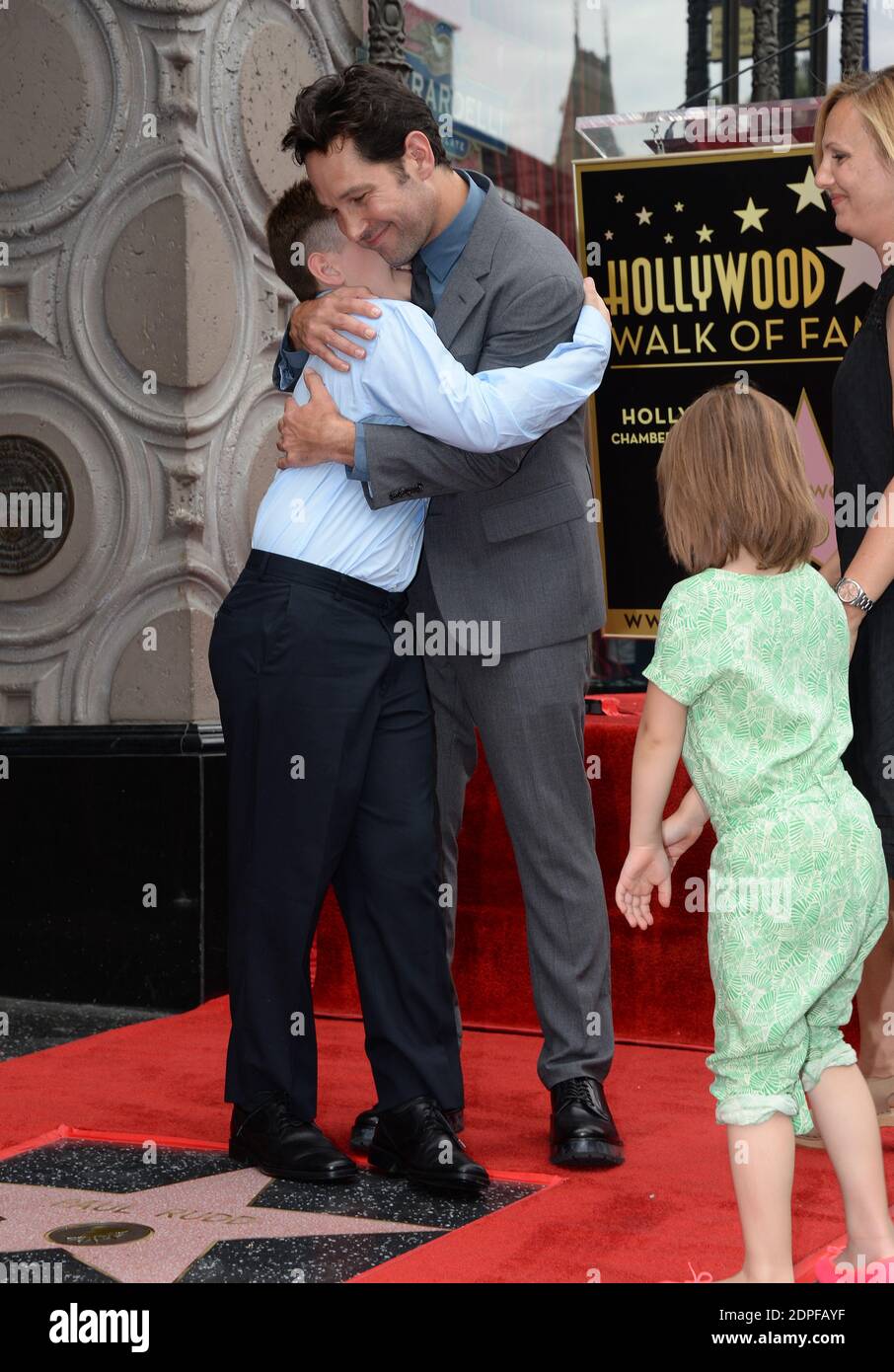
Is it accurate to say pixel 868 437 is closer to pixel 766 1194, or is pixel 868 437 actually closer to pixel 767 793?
pixel 767 793

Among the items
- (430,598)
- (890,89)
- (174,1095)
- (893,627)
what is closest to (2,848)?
(174,1095)

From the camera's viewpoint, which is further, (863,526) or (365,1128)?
(365,1128)

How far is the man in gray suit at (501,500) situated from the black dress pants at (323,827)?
0.16 metres

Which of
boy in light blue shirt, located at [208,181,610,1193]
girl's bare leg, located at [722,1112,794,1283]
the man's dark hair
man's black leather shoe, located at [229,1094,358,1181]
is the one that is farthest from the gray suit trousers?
girl's bare leg, located at [722,1112,794,1283]

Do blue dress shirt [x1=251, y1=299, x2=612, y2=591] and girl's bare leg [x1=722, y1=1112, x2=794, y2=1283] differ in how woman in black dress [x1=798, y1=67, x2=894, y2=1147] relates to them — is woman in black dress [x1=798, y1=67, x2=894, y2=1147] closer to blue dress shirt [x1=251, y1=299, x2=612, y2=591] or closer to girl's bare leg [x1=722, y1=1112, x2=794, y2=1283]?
blue dress shirt [x1=251, y1=299, x2=612, y2=591]

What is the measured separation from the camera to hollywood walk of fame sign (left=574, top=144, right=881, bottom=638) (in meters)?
3.71

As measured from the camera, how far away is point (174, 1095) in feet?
10.1

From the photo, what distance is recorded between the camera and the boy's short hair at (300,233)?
259 cm

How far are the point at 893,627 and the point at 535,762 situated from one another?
609 mm

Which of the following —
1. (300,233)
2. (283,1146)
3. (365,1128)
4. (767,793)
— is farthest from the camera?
(365,1128)

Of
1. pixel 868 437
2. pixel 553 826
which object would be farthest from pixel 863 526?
pixel 553 826

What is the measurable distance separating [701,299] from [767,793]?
2118 millimetres

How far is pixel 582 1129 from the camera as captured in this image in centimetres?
257

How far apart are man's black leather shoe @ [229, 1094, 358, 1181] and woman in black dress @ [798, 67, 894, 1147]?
3.15 feet
